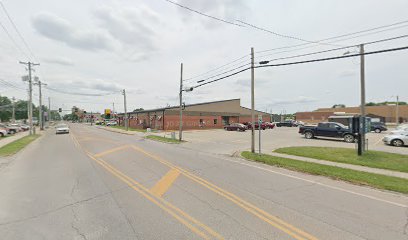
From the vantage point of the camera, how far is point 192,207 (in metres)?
5.48

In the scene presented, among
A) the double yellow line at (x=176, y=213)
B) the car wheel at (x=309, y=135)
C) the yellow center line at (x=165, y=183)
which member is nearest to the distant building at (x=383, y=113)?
the car wheel at (x=309, y=135)

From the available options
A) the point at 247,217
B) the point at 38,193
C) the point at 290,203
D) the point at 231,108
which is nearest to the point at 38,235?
the point at 38,193

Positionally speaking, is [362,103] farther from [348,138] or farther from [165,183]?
[165,183]

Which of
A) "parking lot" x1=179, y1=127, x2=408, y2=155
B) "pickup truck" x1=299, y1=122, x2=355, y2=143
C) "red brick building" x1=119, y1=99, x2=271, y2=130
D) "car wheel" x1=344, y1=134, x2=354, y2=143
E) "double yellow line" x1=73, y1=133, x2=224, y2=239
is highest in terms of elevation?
"red brick building" x1=119, y1=99, x2=271, y2=130

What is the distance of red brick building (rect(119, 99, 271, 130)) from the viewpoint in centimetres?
4352

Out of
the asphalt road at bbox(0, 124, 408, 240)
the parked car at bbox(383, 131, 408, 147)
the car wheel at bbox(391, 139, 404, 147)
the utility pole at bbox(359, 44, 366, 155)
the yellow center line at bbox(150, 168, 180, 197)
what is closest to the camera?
the asphalt road at bbox(0, 124, 408, 240)

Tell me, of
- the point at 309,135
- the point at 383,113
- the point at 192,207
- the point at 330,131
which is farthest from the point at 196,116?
the point at 383,113

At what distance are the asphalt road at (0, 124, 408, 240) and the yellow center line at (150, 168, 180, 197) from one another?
31 mm

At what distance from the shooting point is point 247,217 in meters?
4.95

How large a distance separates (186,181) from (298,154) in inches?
358

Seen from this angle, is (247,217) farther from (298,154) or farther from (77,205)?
(298,154)

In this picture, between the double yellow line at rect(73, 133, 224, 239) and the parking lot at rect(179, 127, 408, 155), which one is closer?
the double yellow line at rect(73, 133, 224, 239)

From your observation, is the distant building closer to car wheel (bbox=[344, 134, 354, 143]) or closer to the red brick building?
the red brick building

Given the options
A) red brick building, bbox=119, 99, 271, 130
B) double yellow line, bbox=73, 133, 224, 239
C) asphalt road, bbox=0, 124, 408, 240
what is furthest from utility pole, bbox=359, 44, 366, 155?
red brick building, bbox=119, 99, 271, 130
